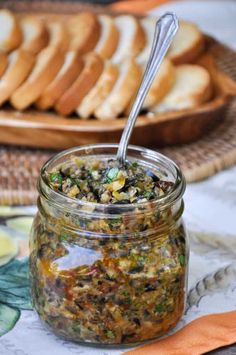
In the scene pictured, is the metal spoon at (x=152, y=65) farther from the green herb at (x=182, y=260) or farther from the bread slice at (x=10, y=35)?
the bread slice at (x=10, y=35)

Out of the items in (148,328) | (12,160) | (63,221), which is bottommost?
(12,160)

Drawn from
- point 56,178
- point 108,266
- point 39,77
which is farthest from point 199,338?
point 39,77

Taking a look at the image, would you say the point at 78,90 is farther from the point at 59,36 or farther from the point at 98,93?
the point at 59,36

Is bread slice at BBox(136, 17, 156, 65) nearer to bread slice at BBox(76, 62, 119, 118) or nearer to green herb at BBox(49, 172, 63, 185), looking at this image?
bread slice at BBox(76, 62, 119, 118)

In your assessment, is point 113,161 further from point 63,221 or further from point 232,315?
point 232,315

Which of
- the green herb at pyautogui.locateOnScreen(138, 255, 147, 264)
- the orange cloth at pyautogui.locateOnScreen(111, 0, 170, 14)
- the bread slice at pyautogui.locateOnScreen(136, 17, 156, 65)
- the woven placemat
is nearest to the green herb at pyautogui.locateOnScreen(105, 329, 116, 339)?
the green herb at pyautogui.locateOnScreen(138, 255, 147, 264)

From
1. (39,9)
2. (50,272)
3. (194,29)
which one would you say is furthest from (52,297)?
(39,9)
